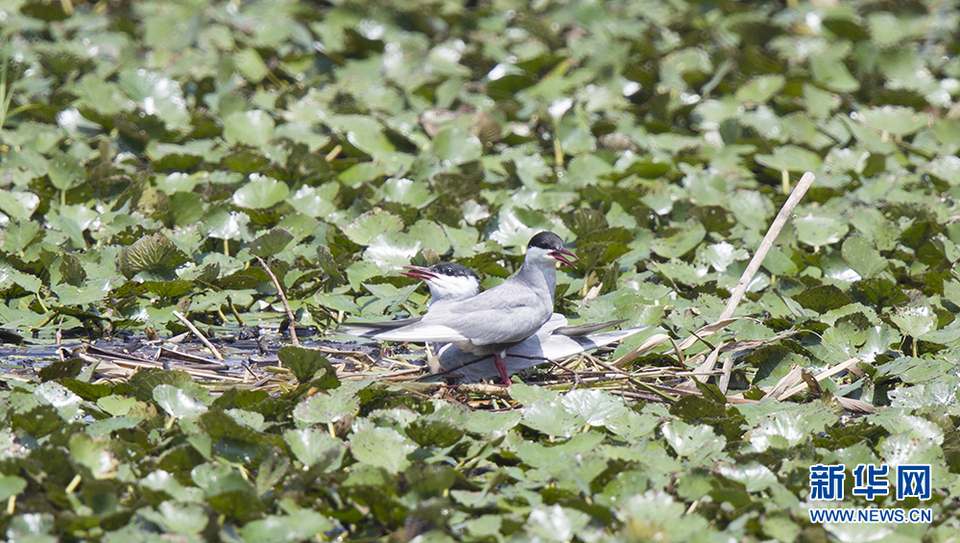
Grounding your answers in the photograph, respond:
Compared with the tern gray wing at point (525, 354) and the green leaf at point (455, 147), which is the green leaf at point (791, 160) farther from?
the tern gray wing at point (525, 354)

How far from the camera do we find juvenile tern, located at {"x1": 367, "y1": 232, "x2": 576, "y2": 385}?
3.70m

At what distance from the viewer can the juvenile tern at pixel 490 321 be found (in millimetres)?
3703

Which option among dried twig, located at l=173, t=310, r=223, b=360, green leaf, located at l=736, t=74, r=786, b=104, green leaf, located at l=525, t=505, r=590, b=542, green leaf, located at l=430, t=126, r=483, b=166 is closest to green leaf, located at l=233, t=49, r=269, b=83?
green leaf, located at l=430, t=126, r=483, b=166

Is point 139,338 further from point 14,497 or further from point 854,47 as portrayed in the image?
point 854,47

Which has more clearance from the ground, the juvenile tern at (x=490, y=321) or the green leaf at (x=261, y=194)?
the juvenile tern at (x=490, y=321)

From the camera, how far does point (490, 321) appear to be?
378cm

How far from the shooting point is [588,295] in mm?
4715

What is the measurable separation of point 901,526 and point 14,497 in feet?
8.59

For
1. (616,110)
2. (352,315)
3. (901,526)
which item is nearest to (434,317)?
(352,315)

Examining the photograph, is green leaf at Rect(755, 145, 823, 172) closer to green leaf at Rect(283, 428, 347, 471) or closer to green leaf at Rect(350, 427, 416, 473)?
green leaf at Rect(350, 427, 416, 473)

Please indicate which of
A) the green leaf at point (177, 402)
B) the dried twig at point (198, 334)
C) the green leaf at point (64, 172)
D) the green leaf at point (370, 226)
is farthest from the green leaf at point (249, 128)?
the green leaf at point (177, 402)

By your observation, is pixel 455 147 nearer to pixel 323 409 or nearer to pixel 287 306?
pixel 287 306

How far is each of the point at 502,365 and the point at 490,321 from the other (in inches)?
9.0

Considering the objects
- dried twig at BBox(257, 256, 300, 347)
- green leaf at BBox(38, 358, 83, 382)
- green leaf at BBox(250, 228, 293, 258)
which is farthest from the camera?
green leaf at BBox(250, 228, 293, 258)
